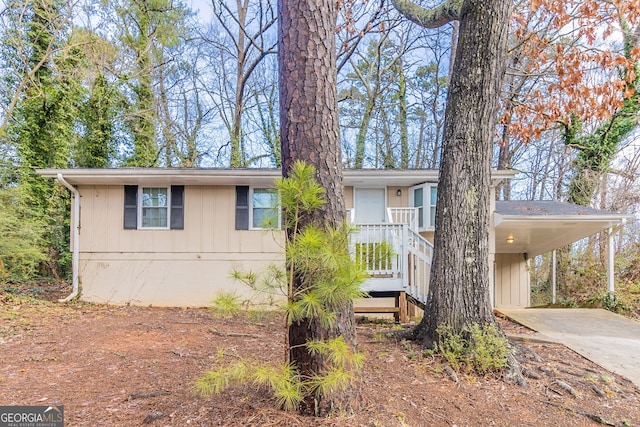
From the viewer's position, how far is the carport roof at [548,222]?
6695 mm

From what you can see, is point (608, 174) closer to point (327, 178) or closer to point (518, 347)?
point (518, 347)

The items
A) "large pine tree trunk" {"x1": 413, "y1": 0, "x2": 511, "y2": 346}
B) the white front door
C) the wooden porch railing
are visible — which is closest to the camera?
"large pine tree trunk" {"x1": 413, "y1": 0, "x2": 511, "y2": 346}

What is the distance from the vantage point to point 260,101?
15812 millimetres

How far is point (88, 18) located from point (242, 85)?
5800 mm

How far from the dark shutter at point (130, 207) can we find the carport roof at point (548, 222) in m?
7.85

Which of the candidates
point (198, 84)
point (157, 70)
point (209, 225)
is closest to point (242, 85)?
point (198, 84)

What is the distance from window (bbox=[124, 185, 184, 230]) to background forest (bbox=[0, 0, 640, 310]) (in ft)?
8.39

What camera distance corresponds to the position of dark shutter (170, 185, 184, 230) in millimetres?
7293

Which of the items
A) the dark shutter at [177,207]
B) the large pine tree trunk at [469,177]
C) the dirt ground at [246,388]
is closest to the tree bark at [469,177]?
the large pine tree trunk at [469,177]

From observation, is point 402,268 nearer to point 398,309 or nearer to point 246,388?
point 398,309

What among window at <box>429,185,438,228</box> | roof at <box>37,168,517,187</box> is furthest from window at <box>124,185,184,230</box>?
window at <box>429,185,438,228</box>

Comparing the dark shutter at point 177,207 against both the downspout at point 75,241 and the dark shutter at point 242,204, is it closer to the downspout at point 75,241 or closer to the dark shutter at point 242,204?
the dark shutter at point 242,204

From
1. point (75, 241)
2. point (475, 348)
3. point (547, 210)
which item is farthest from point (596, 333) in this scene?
point (75, 241)

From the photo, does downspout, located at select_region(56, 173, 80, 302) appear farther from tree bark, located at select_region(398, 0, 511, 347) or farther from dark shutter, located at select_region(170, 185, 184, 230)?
tree bark, located at select_region(398, 0, 511, 347)
